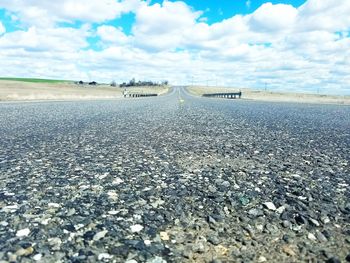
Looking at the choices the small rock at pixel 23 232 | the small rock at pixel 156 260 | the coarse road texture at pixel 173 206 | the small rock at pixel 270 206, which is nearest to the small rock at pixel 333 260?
the coarse road texture at pixel 173 206

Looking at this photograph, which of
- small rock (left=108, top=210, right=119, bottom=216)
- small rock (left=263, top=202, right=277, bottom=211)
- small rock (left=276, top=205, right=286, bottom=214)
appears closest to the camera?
small rock (left=108, top=210, right=119, bottom=216)

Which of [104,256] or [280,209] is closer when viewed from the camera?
[104,256]

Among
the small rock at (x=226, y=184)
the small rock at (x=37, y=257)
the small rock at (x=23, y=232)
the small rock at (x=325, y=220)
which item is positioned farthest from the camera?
the small rock at (x=226, y=184)

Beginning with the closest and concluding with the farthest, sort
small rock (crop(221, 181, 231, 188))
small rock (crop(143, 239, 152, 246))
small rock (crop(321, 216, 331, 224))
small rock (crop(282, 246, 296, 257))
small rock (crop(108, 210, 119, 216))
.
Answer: small rock (crop(282, 246, 296, 257)) < small rock (crop(143, 239, 152, 246)) < small rock (crop(321, 216, 331, 224)) < small rock (crop(108, 210, 119, 216)) < small rock (crop(221, 181, 231, 188))

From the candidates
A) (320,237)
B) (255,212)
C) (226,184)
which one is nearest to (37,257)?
(255,212)

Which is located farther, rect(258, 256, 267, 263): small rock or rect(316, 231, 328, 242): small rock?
rect(316, 231, 328, 242): small rock

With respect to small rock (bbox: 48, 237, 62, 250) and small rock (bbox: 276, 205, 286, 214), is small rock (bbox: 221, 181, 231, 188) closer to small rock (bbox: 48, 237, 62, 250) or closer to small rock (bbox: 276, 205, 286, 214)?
small rock (bbox: 276, 205, 286, 214)

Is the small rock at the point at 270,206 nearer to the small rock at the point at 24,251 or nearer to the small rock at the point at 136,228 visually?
the small rock at the point at 136,228

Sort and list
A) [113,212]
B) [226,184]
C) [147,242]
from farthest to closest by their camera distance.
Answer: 1. [226,184]
2. [113,212]
3. [147,242]

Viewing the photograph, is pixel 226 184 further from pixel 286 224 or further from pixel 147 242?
pixel 147 242

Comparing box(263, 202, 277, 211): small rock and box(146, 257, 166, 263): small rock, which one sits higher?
box(146, 257, 166, 263): small rock

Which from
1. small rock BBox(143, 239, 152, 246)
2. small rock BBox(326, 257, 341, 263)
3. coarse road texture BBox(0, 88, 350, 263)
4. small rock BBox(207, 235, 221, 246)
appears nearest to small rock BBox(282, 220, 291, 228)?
coarse road texture BBox(0, 88, 350, 263)

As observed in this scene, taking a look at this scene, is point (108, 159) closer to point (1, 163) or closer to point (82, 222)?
point (1, 163)

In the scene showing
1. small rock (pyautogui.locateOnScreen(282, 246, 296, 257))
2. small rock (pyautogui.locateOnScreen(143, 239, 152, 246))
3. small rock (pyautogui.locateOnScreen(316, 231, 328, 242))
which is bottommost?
small rock (pyautogui.locateOnScreen(282, 246, 296, 257))
